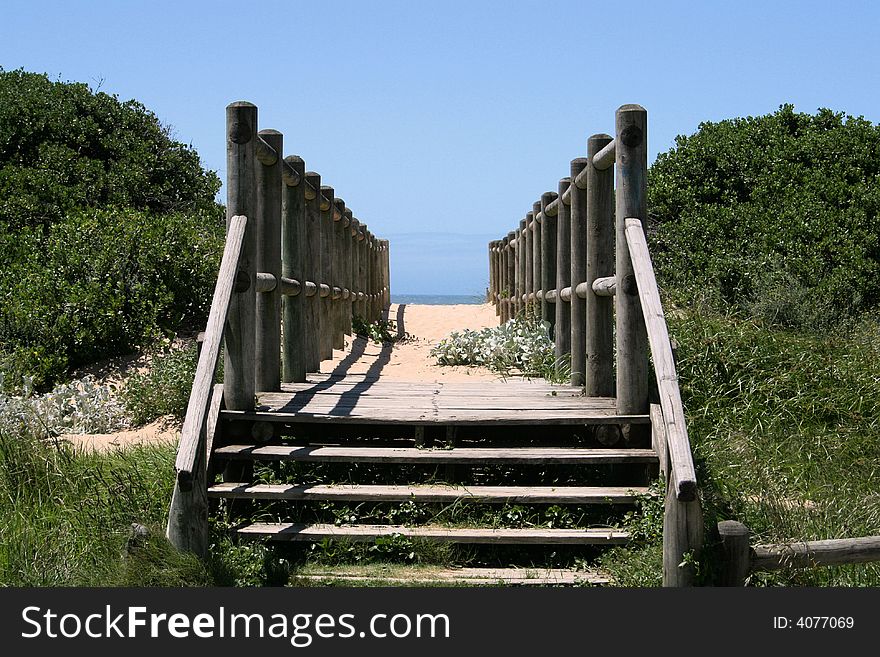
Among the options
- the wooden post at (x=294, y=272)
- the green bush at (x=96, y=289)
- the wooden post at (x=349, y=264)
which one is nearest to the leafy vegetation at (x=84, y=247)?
the green bush at (x=96, y=289)

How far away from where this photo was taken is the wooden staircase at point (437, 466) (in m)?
5.06

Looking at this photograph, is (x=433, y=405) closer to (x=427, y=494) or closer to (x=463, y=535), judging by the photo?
(x=427, y=494)

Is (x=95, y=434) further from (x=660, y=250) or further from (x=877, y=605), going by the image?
(x=660, y=250)

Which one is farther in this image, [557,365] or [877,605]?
[557,365]

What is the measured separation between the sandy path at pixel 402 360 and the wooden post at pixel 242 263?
1507mm

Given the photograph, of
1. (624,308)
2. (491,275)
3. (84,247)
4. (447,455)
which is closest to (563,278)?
(624,308)

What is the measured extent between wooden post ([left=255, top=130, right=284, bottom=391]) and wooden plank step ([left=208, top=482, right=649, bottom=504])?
1.36 metres

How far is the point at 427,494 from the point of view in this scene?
527 cm

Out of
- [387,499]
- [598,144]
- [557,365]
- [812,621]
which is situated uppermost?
[598,144]

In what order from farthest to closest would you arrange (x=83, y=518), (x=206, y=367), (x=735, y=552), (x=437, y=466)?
(x=437, y=466)
(x=83, y=518)
(x=206, y=367)
(x=735, y=552)

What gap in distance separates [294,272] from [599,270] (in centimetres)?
241

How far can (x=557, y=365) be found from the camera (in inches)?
316

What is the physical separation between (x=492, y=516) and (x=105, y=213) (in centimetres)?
800

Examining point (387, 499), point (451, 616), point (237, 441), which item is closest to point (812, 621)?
point (451, 616)
